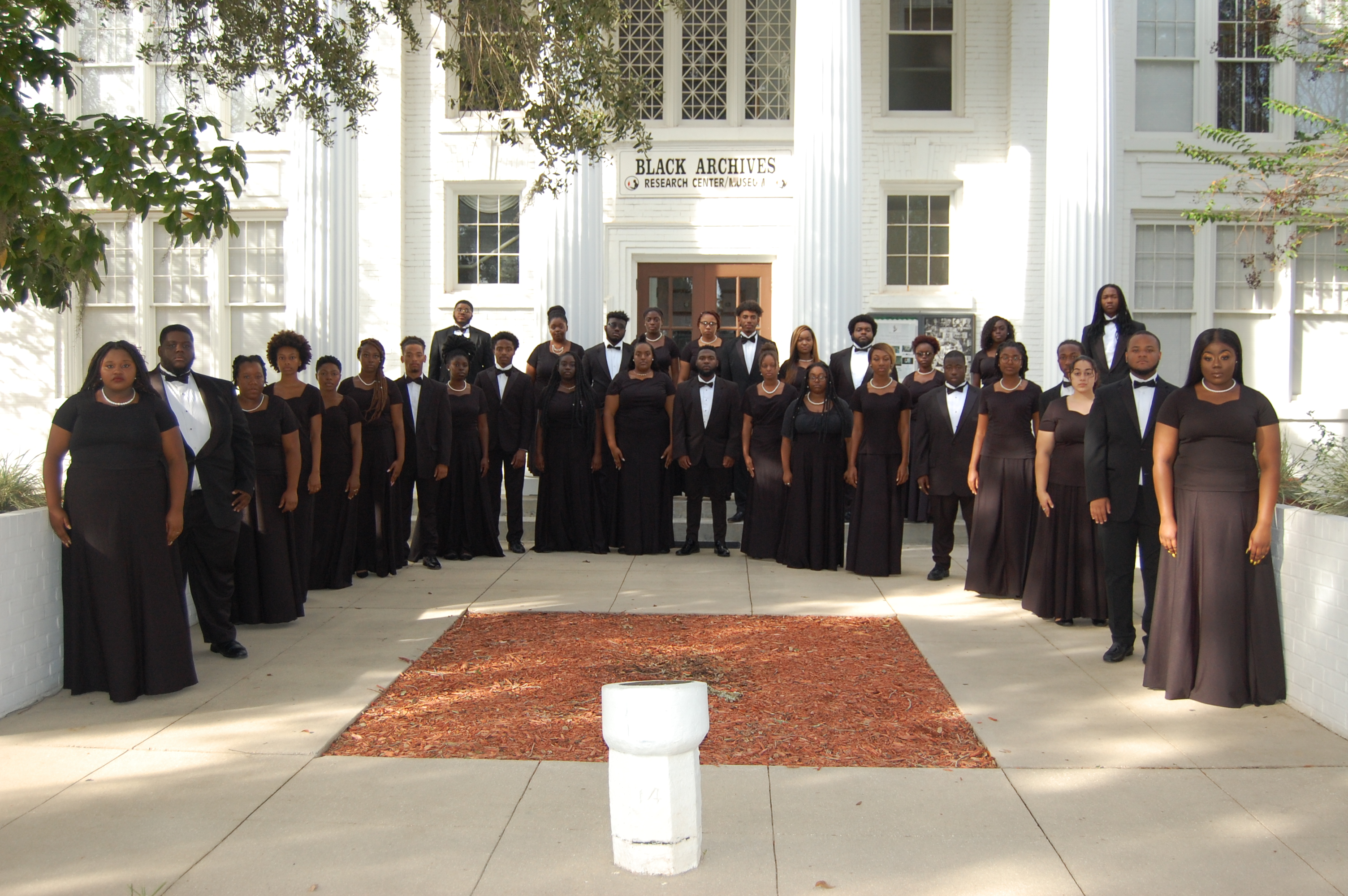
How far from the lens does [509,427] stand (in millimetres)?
11086

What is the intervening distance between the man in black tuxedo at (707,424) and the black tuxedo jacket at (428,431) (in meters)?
2.19

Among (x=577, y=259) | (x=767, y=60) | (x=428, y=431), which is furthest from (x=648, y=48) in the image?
(x=428, y=431)

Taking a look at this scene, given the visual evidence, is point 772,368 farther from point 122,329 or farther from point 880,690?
point 122,329

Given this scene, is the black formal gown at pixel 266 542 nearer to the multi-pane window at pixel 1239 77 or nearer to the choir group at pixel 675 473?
the choir group at pixel 675 473

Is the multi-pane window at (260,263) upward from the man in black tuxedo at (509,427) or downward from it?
upward

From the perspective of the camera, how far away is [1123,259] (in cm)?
1528

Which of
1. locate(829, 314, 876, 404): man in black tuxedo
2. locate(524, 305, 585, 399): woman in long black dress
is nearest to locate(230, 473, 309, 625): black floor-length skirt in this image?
locate(524, 305, 585, 399): woman in long black dress

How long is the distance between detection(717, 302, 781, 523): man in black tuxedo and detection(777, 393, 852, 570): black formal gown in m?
1.32

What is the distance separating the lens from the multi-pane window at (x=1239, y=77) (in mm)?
15180

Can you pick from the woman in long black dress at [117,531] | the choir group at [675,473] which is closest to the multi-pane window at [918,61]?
the choir group at [675,473]

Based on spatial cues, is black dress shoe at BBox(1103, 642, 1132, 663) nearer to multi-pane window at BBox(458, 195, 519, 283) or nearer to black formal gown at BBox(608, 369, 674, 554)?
black formal gown at BBox(608, 369, 674, 554)

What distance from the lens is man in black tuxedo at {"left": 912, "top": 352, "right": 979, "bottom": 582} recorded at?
967 centimetres

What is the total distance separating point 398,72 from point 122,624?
1114cm

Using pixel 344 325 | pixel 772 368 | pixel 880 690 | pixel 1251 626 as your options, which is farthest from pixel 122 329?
pixel 1251 626
